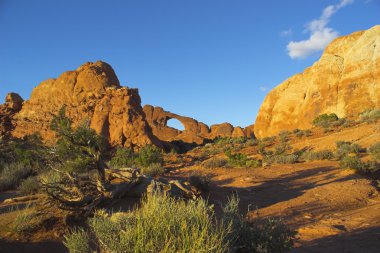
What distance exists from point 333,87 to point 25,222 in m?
37.4

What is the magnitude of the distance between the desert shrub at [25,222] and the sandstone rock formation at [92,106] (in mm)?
24334

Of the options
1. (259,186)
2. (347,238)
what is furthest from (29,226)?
(259,186)

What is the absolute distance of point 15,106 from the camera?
121ft

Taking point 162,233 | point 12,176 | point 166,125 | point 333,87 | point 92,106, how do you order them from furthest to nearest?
1. point 166,125
2. point 333,87
3. point 92,106
4. point 12,176
5. point 162,233

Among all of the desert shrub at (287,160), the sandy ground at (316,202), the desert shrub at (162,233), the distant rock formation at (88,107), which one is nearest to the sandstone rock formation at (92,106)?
the distant rock formation at (88,107)

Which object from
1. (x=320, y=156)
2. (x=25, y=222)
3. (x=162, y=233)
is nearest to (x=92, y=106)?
(x=320, y=156)

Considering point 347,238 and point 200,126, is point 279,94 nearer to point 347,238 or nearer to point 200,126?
point 200,126

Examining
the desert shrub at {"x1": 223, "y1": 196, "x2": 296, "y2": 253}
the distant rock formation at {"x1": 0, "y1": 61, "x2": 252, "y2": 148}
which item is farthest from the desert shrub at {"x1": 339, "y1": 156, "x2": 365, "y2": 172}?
the distant rock formation at {"x1": 0, "y1": 61, "x2": 252, "y2": 148}

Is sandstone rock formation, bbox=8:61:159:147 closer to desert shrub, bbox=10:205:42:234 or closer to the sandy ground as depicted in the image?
the sandy ground

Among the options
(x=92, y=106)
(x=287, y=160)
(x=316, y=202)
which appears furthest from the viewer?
(x=92, y=106)

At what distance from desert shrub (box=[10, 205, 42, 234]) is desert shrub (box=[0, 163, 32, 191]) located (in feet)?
20.2

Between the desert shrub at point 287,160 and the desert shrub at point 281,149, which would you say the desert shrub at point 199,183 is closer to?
the desert shrub at point 287,160

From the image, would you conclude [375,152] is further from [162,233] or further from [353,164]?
[162,233]

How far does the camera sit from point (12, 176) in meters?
A: 11.6
